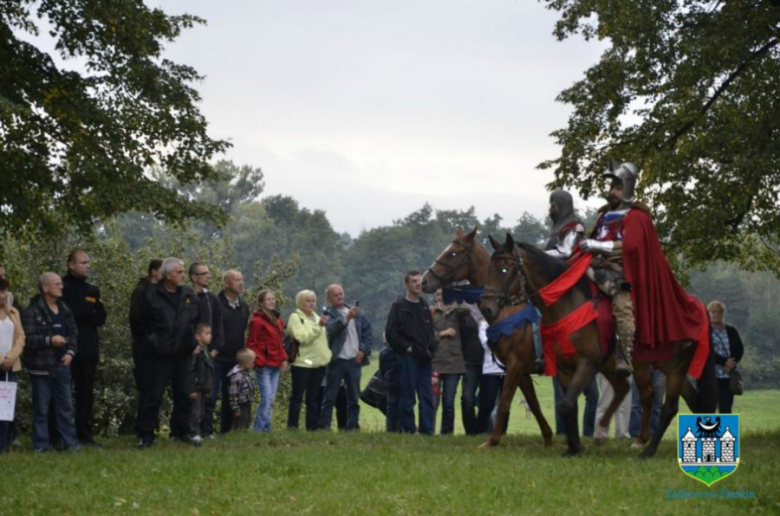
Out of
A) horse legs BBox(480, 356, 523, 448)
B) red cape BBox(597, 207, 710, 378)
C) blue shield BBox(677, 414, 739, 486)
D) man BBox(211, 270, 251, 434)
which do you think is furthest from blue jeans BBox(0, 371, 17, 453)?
blue shield BBox(677, 414, 739, 486)

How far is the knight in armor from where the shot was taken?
1388 cm

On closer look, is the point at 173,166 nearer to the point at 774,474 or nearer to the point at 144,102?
the point at 144,102

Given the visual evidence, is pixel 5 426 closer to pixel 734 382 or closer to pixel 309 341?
pixel 309 341

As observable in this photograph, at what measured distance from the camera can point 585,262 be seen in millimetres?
14188

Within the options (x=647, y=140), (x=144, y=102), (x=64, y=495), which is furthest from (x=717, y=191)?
(x=64, y=495)

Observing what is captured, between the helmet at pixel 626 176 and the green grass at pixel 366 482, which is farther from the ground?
the helmet at pixel 626 176

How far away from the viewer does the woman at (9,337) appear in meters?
14.5

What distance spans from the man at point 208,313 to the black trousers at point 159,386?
2.69ft

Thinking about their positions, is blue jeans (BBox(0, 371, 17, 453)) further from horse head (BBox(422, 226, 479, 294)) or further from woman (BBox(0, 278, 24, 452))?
horse head (BBox(422, 226, 479, 294))

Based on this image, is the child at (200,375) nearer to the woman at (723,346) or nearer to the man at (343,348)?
the man at (343,348)

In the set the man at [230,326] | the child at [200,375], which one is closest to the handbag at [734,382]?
the man at [230,326]

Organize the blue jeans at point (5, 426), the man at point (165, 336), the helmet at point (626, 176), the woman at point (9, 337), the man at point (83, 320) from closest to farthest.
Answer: the helmet at point (626, 176) < the woman at point (9, 337) < the blue jeans at point (5, 426) < the man at point (165, 336) < the man at point (83, 320)

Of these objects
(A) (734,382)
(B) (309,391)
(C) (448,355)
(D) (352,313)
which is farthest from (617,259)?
(B) (309,391)

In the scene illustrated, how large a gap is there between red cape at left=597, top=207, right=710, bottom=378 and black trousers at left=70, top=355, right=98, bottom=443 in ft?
23.0
